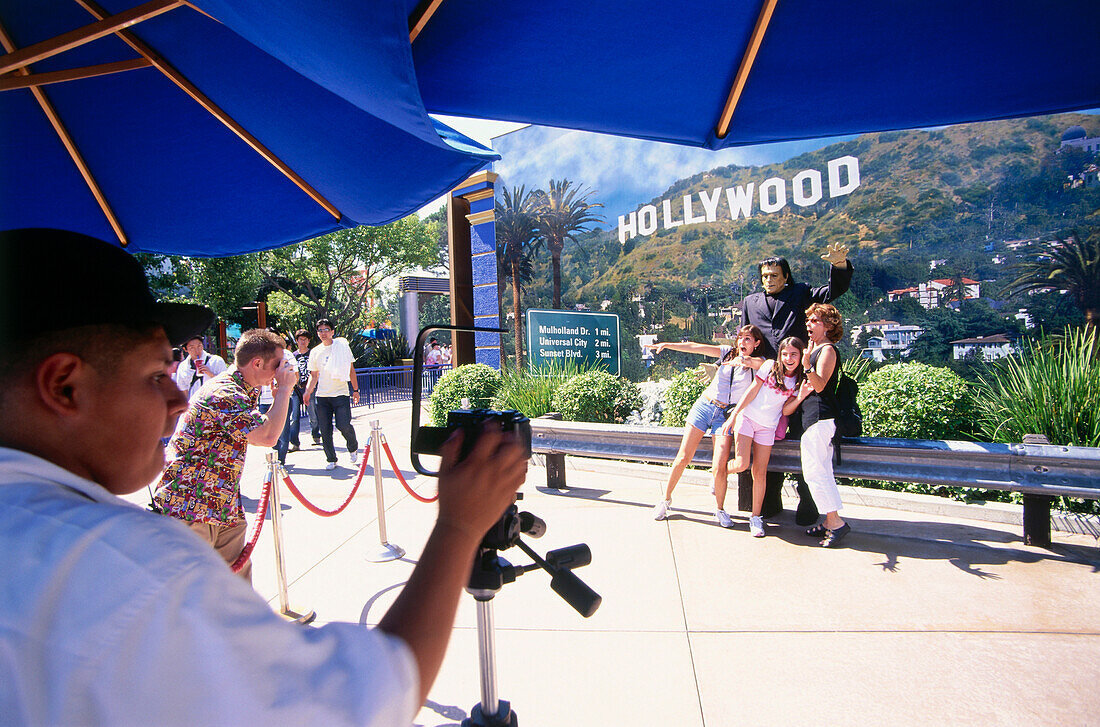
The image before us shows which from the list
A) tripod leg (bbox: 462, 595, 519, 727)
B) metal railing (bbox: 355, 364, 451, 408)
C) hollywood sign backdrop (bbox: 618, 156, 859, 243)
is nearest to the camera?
tripod leg (bbox: 462, 595, 519, 727)

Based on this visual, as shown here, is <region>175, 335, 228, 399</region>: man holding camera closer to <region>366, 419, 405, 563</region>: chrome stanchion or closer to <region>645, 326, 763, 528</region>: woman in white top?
<region>366, 419, 405, 563</region>: chrome stanchion

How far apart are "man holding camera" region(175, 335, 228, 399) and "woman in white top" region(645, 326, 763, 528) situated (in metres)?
6.00

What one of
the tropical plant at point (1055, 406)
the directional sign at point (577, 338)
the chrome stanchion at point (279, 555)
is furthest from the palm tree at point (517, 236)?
the chrome stanchion at point (279, 555)

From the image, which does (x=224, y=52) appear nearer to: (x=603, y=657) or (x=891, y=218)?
(x=603, y=657)

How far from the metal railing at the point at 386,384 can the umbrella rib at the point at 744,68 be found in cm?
1371

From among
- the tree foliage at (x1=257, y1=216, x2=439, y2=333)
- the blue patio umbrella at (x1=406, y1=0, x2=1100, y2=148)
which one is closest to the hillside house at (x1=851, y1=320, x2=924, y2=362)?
the blue patio umbrella at (x1=406, y1=0, x2=1100, y2=148)

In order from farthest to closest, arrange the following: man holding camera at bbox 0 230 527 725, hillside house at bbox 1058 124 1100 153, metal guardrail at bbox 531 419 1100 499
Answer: hillside house at bbox 1058 124 1100 153 → metal guardrail at bbox 531 419 1100 499 → man holding camera at bbox 0 230 527 725

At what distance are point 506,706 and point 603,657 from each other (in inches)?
63.6

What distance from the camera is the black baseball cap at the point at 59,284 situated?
81 cm

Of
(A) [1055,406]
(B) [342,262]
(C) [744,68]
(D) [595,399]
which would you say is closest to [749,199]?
(D) [595,399]

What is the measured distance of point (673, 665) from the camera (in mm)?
2930

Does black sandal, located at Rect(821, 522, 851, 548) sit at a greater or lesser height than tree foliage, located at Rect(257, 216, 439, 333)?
lesser

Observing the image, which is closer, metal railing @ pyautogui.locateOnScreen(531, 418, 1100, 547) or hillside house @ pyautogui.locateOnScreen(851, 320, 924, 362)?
metal railing @ pyautogui.locateOnScreen(531, 418, 1100, 547)

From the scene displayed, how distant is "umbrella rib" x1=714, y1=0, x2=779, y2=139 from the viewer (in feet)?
6.38
